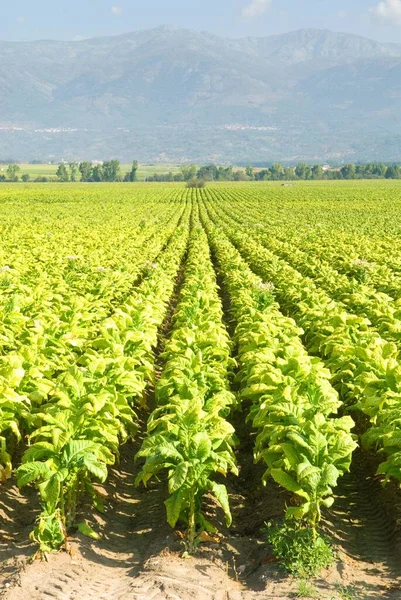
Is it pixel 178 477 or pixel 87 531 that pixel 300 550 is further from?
pixel 87 531

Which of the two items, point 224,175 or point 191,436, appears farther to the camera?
point 224,175

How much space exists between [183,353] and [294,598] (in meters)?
4.19

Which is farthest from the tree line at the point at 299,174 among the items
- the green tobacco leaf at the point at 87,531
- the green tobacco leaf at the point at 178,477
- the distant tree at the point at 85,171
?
the green tobacco leaf at the point at 178,477

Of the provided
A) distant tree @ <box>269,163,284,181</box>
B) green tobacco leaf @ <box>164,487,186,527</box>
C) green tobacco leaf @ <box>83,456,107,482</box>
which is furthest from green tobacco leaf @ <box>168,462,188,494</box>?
distant tree @ <box>269,163,284,181</box>

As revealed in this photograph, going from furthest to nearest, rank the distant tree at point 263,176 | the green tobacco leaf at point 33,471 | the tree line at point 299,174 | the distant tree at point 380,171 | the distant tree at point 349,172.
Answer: the distant tree at point 263,176, the distant tree at point 380,171, the distant tree at point 349,172, the tree line at point 299,174, the green tobacco leaf at point 33,471

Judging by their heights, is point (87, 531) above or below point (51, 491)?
below

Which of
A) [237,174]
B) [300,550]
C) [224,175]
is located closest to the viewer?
[300,550]

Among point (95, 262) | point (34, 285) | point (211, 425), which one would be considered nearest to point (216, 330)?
point (211, 425)

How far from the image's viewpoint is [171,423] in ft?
19.9

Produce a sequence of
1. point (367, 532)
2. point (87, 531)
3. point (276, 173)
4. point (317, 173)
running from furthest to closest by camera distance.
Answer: point (276, 173) < point (317, 173) < point (367, 532) < point (87, 531)

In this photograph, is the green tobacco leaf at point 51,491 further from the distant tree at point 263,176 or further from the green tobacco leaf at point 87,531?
the distant tree at point 263,176

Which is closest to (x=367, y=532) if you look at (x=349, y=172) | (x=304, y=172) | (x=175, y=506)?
(x=175, y=506)

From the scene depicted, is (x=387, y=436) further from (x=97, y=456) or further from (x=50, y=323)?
(x=50, y=323)

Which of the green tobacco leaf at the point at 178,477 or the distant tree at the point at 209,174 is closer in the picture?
the green tobacco leaf at the point at 178,477
